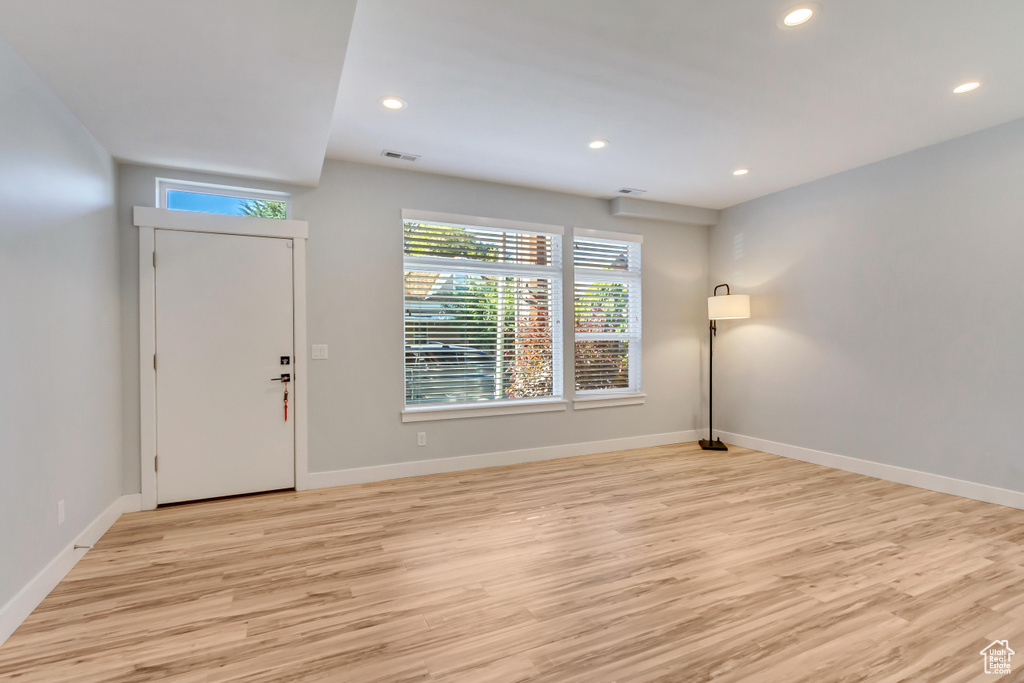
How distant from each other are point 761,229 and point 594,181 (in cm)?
197

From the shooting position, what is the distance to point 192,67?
88.7 inches

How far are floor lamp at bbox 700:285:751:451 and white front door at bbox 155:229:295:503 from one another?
13.6 ft

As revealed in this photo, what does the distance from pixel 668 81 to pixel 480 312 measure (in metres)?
2.49

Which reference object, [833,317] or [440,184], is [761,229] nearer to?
[833,317]

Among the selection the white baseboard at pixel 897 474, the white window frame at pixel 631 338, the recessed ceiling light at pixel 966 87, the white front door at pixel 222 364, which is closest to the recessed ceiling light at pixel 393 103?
the white front door at pixel 222 364

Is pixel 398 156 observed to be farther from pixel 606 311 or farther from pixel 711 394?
pixel 711 394

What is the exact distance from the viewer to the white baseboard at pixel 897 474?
11.3 ft

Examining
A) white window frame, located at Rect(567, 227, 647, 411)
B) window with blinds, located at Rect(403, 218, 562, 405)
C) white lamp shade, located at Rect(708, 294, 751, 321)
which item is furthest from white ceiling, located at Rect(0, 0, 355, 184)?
white lamp shade, located at Rect(708, 294, 751, 321)

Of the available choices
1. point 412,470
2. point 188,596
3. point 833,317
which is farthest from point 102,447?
point 833,317

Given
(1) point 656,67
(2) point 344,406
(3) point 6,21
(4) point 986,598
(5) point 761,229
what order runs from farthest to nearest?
(5) point 761,229
(2) point 344,406
(1) point 656,67
(4) point 986,598
(3) point 6,21

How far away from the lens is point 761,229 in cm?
516

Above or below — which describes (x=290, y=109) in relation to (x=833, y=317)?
above

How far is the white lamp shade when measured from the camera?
504cm

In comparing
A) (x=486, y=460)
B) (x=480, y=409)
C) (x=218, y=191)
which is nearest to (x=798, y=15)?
(x=480, y=409)
